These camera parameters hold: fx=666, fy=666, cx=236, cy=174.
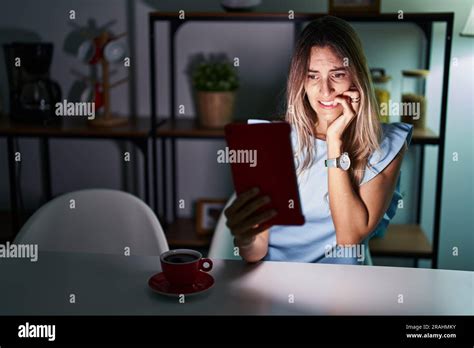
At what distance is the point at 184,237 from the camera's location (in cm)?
199

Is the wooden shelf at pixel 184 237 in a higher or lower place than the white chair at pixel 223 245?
lower

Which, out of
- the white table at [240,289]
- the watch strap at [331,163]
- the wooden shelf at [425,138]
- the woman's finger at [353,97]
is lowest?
the white table at [240,289]

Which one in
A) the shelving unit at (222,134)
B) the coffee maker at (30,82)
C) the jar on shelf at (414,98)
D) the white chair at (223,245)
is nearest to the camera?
the white chair at (223,245)

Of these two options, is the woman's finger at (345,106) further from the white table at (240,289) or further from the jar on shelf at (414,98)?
the jar on shelf at (414,98)

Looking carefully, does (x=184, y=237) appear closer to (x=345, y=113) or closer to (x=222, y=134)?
(x=222, y=134)

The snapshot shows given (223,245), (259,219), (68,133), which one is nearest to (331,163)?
(259,219)

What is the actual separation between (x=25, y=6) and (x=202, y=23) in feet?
1.87

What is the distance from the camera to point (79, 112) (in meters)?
2.15

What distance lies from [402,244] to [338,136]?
1.22 m

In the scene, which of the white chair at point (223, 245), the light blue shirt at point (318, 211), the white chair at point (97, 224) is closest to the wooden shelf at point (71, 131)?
the white chair at point (97, 224)

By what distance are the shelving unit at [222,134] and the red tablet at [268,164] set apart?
117 centimetres

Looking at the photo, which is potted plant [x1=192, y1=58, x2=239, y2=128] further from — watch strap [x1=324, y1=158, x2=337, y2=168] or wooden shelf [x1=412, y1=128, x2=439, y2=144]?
watch strap [x1=324, y1=158, x2=337, y2=168]

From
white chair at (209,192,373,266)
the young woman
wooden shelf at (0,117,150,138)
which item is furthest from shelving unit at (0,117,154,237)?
the young woman

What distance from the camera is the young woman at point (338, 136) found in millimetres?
782
